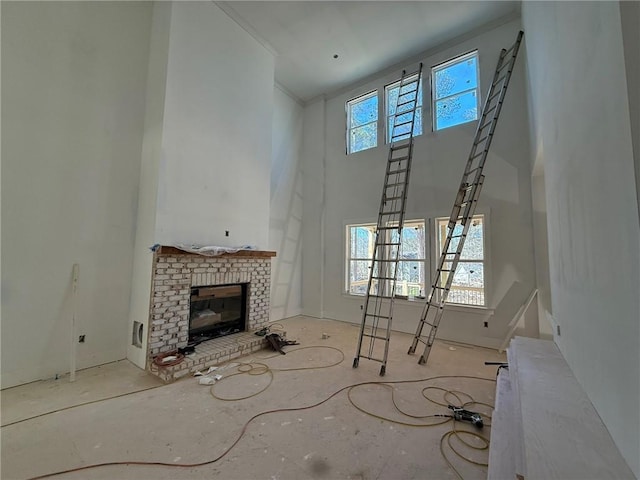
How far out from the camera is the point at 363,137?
594 centimetres

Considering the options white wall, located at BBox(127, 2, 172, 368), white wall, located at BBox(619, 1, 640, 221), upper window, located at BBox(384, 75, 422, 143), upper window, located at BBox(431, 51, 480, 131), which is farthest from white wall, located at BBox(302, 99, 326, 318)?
white wall, located at BBox(619, 1, 640, 221)

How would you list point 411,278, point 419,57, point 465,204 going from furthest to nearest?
1. point 419,57
2. point 411,278
3. point 465,204

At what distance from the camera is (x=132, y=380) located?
A: 293 cm

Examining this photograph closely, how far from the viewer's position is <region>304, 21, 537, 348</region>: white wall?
4039 millimetres

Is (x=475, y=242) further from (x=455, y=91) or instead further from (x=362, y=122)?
(x=362, y=122)

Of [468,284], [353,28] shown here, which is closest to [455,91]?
[353,28]

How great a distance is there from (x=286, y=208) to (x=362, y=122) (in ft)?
8.35

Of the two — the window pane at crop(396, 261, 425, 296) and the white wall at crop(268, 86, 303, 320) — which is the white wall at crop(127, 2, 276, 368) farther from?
the window pane at crop(396, 261, 425, 296)

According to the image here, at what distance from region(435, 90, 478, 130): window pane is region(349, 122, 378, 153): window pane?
127 centimetres

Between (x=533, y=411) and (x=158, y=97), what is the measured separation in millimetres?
4818

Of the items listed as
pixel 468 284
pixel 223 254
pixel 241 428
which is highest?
pixel 223 254

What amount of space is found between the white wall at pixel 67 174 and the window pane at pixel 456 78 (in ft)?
15.9

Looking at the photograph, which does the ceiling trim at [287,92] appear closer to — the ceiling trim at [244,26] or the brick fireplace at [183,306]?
the ceiling trim at [244,26]

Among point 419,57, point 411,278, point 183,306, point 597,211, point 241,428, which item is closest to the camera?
point 597,211
